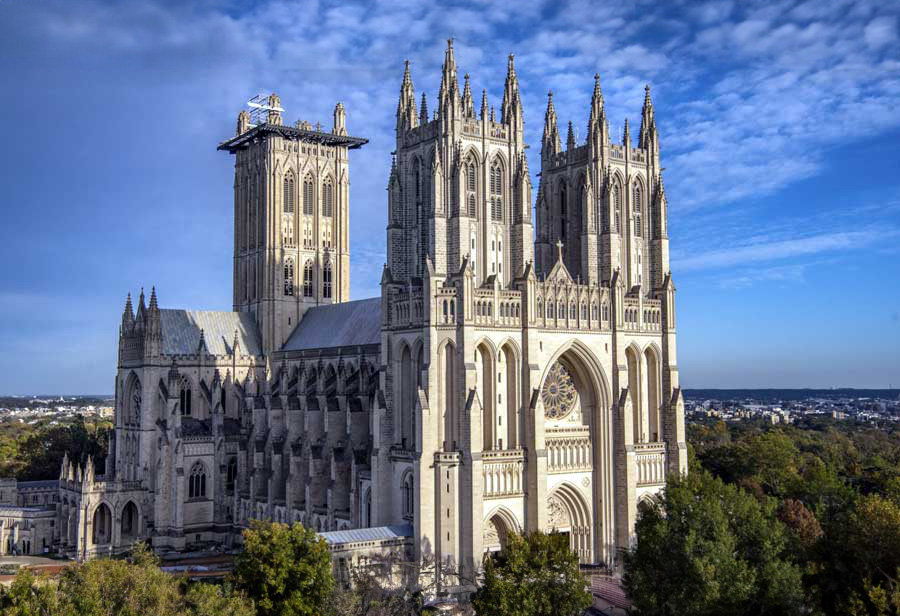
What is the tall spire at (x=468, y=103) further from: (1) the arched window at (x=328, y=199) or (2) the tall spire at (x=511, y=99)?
(1) the arched window at (x=328, y=199)

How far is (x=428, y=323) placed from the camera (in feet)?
208

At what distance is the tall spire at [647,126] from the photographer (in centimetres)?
7906

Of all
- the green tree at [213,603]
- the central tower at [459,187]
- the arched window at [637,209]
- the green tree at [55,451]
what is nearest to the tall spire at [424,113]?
the central tower at [459,187]

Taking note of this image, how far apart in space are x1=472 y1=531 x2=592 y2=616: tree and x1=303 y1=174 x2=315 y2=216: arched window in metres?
60.2

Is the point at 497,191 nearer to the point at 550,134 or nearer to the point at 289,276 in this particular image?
the point at 550,134

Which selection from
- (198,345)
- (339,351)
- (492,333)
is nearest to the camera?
(492,333)

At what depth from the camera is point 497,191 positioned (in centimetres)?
7131

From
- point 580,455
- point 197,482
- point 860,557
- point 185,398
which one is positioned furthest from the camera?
point 185,398

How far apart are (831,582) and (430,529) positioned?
2460cm

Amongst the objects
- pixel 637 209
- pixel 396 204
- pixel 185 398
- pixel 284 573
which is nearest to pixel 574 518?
pixel 637 209

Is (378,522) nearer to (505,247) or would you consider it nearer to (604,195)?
(505,247)

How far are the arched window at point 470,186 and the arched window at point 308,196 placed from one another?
3861 centimetres

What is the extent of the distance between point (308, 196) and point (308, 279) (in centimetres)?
925

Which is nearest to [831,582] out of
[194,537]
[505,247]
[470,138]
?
[505,247]
